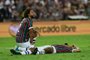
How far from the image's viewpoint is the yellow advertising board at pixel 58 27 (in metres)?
28.4

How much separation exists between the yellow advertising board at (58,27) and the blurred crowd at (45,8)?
715mm

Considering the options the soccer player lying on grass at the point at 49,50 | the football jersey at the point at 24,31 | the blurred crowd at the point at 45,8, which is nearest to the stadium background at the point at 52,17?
the blurred crowd at the point at 45,8

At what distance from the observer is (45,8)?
1181 inches

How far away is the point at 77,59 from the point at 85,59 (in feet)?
0.87

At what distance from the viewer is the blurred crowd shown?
29.1 metres

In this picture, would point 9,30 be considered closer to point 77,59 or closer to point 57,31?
point 57,31

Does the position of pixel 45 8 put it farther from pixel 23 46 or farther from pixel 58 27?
pixel 23 46

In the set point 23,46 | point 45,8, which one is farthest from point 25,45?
point 45,8

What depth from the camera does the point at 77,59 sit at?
13773 millimetres

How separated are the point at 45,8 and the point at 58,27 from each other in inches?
72.3

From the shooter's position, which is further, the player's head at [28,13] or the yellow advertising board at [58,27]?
the yellow advertising board at [58,27]

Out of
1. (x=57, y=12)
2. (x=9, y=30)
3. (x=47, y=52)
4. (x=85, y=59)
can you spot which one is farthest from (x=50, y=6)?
(x=85, y=59)

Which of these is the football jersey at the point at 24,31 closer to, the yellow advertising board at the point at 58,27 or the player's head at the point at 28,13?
the player's head at the point at 28,13

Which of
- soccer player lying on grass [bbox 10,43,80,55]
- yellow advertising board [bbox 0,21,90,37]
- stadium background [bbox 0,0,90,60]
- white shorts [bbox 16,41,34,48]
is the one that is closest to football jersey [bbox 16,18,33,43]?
white shorts [bbox 16,41,34,48]
